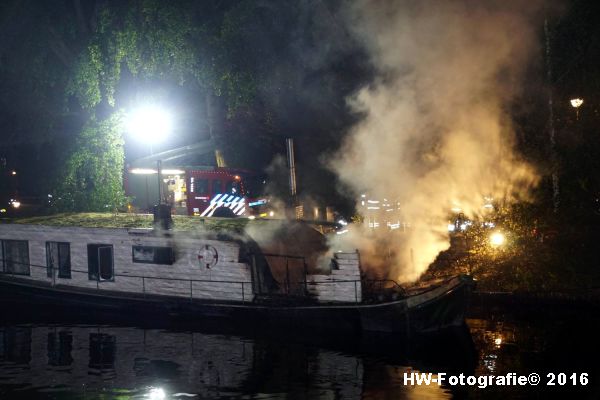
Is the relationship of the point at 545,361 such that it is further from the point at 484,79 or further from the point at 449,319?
the point at 484,79

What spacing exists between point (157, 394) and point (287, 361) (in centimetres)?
376

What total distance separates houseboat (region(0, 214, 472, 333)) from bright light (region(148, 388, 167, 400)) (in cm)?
503

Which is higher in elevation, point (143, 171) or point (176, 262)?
point (143, 171)

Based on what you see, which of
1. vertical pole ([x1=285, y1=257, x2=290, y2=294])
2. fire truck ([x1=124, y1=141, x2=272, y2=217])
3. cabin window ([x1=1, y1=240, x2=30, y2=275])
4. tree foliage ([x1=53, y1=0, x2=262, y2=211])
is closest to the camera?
vertical pole ([x1=285, y1=257, x2=290, y2=294])

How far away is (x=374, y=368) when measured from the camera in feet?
56.3

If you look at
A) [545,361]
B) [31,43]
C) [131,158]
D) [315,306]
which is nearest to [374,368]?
[315,306]

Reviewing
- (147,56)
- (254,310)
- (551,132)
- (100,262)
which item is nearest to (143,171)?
(147,56)

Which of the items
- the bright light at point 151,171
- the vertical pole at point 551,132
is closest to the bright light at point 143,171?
the bright light at point 151,171

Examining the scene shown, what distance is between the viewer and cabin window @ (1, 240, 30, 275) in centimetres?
2473

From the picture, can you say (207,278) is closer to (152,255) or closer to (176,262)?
(176,262)

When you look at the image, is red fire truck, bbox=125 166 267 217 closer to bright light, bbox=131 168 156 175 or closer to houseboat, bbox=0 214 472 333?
bright light, bbox=131 168 156 175

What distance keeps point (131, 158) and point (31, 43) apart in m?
14.2

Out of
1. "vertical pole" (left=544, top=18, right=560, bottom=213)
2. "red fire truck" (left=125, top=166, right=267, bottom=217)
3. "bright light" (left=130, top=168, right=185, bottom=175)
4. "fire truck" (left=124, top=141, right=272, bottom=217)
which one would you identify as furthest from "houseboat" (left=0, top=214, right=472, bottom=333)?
"bright light" (left=130, top=168, right=185, bottom=175)

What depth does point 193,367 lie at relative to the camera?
58.1 feet
